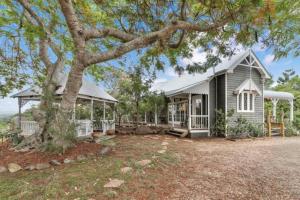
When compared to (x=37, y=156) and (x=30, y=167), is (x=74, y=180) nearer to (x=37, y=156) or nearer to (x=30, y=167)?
(x=30, y=167)

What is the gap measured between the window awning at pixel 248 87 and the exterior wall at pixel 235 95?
38 cm

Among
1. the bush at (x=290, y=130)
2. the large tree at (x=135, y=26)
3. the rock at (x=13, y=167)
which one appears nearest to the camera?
the rock at (x=13, y=167)

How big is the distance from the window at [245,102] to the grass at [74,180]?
9.63 meters

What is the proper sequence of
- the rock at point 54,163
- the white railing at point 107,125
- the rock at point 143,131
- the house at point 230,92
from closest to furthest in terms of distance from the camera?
the rock at point 54,163 < the house at point 230,92 < the white railing at point 107,125 < the rock at point 143,131

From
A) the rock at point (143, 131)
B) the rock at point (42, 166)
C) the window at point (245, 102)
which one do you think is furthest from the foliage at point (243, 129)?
the rock at point (42, 166)

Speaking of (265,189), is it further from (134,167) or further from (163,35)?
(163,35)

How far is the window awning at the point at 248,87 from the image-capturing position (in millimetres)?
13012

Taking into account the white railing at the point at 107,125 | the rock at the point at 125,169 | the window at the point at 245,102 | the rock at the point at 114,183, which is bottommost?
the rock at the point at 114,183

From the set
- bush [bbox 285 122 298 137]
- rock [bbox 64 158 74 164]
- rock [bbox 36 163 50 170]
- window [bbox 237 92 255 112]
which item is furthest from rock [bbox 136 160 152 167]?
bush [bbox 285 122 298 137]

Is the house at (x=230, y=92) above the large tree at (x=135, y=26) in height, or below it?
below

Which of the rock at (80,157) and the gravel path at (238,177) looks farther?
the rock at (80,157)

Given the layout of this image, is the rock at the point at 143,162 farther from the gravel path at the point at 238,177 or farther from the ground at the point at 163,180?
the gravel path at the point at 238,177

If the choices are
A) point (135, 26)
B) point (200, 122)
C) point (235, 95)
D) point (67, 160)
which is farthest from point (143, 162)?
point (235, 95)

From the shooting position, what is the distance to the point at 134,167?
5211mm
